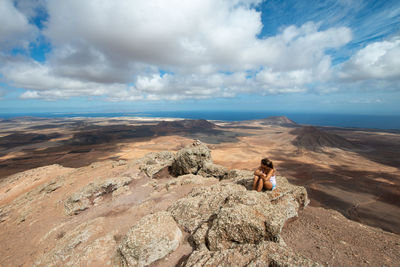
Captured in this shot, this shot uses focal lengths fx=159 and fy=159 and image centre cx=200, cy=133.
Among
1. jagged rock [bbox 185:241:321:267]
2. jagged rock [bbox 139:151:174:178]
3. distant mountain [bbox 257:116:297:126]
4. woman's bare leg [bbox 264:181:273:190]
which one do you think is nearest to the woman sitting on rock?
woman's bare leg [bbox 264:181:273:190]

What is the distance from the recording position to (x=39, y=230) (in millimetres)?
9195

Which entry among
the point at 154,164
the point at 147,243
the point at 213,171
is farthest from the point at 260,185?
the point at 154,164

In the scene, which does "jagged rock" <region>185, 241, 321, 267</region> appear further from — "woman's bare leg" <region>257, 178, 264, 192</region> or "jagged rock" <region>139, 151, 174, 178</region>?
"jagged rock" <region>139, 151, 174, 178</region>

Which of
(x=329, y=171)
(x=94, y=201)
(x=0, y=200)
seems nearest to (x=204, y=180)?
(x=94, y=201)

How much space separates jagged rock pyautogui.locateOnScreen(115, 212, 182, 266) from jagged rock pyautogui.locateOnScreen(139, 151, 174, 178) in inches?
362

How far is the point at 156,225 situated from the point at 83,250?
9.58 ft

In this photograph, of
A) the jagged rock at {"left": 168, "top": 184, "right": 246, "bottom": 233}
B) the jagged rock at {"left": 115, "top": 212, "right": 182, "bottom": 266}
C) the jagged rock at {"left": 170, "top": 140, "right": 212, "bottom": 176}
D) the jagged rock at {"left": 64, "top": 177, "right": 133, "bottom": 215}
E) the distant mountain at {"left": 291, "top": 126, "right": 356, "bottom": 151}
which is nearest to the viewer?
the jagged rock at {"left": 115, "top": 212, "right": 182, "bottom": 266}

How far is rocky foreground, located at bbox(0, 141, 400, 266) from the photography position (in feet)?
16.0

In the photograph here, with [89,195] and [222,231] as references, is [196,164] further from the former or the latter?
[222,231]

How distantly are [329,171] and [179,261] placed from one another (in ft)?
106

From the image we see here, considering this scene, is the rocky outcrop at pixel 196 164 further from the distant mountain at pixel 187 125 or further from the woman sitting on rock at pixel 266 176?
the distant mountain at pixel 187 125

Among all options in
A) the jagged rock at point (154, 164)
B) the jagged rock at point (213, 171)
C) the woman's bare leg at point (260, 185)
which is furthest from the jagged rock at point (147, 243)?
the jagged rock at point (154, 164)

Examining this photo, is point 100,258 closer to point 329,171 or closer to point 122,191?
point 122,191

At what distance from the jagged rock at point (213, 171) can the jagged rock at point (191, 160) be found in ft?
1.68
